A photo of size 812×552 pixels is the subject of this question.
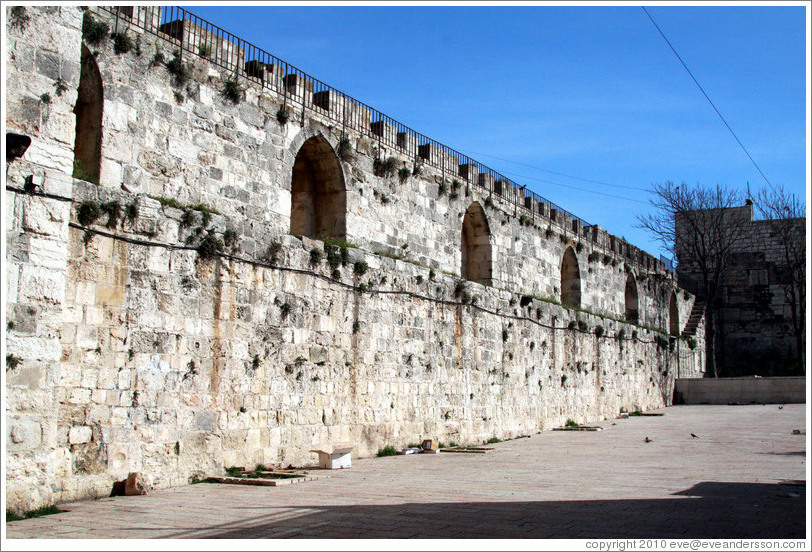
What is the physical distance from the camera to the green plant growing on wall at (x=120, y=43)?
402 inches

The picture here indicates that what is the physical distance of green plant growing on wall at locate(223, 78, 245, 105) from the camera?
38.8ft

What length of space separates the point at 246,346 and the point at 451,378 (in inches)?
220

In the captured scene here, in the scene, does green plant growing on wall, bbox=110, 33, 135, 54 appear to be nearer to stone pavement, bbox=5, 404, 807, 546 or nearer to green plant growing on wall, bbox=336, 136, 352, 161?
green plant growing on wall, bbox=336, 136, 352, 161

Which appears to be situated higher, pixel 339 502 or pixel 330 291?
pixel 330 291

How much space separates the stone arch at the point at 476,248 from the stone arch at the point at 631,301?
1063 cm

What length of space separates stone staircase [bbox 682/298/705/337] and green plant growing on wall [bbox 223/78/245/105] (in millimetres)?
25218

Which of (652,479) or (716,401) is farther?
(716,401)

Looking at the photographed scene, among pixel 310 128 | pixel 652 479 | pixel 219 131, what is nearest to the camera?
pixel 652 479

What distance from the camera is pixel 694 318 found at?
3419 centimetres

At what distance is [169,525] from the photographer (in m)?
6.62

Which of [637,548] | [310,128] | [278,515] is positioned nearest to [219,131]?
[310,128]

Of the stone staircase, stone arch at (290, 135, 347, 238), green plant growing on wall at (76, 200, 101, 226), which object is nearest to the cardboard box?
stone arch at (290, 135, 347, 238)

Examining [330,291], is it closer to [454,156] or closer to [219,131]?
[219,131]

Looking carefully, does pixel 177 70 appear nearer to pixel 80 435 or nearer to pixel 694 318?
pixel 80 435
